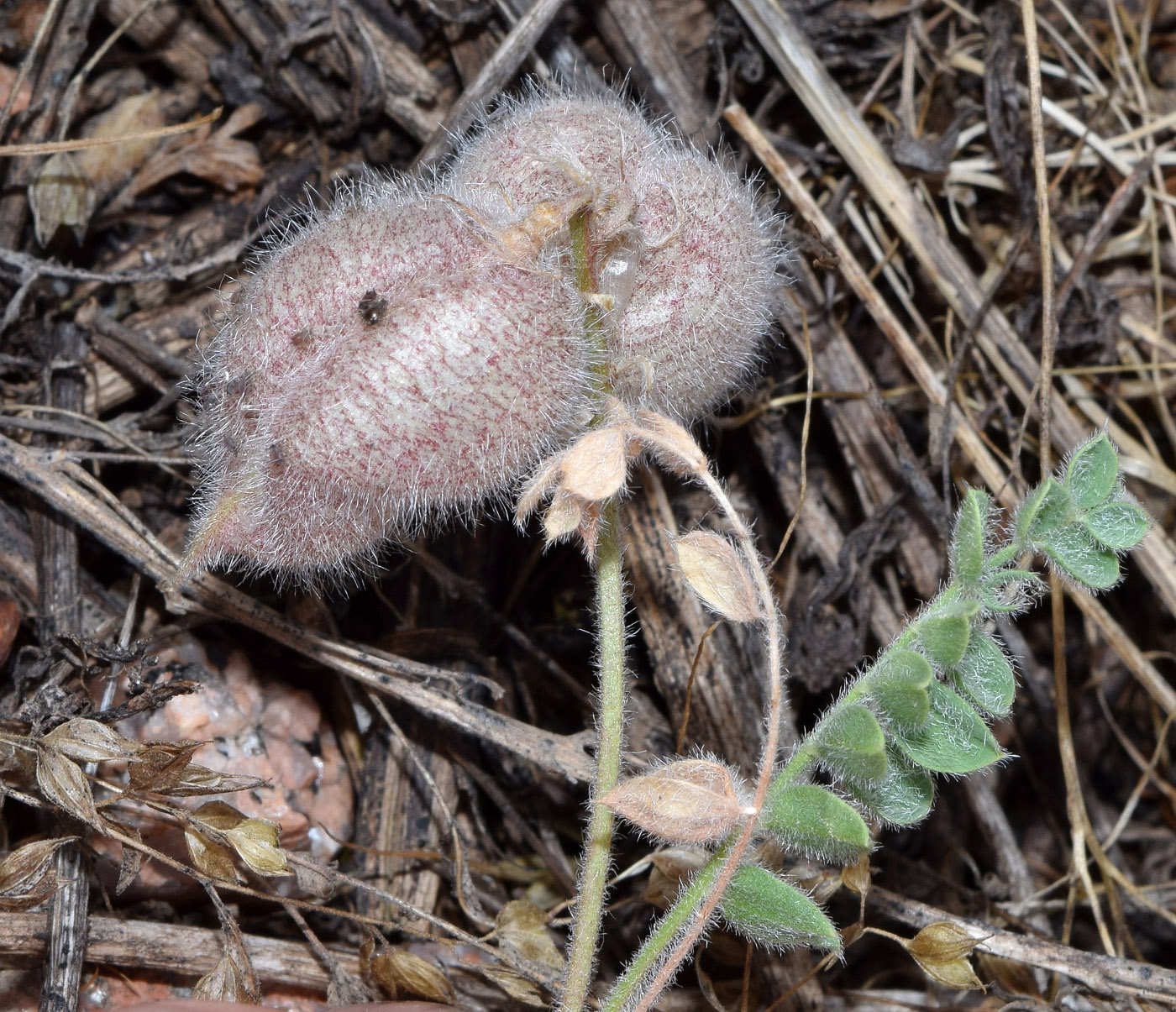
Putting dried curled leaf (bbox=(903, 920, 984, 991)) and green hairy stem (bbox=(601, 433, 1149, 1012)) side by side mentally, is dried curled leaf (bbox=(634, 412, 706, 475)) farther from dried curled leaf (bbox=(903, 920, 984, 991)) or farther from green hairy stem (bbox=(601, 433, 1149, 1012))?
dried curled leaf (bbox=(903, 920, 984, 991))

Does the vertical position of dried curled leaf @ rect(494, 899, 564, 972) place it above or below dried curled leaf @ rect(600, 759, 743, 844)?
below

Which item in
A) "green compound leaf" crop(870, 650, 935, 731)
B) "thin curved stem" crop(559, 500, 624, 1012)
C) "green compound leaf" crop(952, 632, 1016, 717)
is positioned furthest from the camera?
"thin curved stem" crop(559, 500, 624, 1012)

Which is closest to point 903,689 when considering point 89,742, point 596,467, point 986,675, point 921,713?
point 921,713

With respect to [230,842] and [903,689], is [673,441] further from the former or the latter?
[230,842]

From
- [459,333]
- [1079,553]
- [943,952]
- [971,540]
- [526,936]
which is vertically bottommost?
[943,952]

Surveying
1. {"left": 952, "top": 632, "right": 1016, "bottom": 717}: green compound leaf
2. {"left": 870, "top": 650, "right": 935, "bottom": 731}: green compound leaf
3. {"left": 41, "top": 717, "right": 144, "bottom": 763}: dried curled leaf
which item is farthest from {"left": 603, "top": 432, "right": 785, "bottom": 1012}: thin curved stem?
{"left": 41, "top": 717, "right": 144, "bottom": 763}: dried curled leaf
